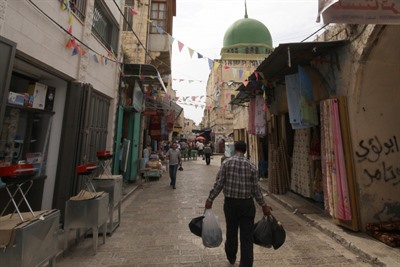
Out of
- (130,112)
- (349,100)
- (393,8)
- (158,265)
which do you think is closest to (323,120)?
(349,100)

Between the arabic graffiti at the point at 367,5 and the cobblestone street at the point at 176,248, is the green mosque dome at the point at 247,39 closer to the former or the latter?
the cobblestone street at the point at 176,248

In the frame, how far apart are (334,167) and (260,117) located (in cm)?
469

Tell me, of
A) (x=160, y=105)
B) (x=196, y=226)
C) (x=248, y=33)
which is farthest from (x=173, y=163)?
(x=248, y=33)

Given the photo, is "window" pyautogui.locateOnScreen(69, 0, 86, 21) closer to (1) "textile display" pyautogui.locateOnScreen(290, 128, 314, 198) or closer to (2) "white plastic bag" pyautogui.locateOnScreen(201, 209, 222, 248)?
(2) "white plastic bag" pyautogui.locateOnScreen(201, 209, 222, 248)

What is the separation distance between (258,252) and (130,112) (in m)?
8.19

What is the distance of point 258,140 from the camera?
451 inches

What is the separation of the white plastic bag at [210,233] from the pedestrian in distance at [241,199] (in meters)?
0.19

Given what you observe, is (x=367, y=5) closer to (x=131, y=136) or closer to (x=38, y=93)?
(x=38, y=93)

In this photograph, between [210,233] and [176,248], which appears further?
[176,248]

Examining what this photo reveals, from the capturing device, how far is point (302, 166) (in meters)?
7.41

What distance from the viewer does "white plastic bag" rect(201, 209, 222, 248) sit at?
3.13 metres

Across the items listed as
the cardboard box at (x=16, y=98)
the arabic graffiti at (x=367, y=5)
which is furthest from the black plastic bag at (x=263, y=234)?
the cardboard box at (x=16, y=98)

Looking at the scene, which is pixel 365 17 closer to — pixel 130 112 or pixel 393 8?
pixel 393 8

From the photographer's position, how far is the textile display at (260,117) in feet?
30.5
